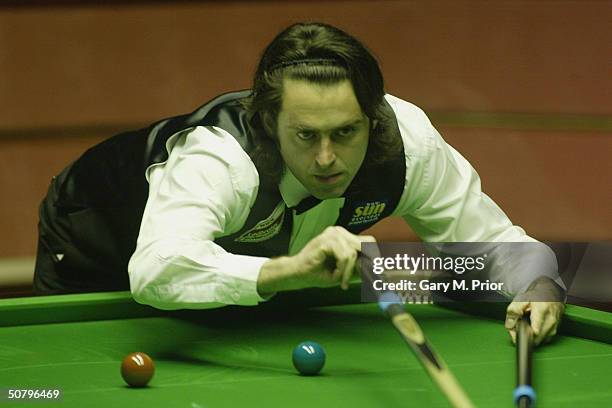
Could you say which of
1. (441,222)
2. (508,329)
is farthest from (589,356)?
(441,222)

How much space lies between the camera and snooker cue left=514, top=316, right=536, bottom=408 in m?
1.89

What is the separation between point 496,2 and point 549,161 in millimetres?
680

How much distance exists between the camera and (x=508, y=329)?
8.29 feet

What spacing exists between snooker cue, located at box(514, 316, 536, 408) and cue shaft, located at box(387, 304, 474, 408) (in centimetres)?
9

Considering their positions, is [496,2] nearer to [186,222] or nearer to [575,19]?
[575,19]

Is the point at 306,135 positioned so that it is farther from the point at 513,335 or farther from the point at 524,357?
the point at 524,357

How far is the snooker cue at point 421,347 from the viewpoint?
1.87 meters

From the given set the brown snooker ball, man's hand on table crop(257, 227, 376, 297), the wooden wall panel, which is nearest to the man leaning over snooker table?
man's hand on table crop(257, 227, 376, 297)

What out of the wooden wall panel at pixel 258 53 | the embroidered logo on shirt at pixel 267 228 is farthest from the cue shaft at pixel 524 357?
the wooden wall panel at pixel 258 53

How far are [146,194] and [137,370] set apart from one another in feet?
3.31

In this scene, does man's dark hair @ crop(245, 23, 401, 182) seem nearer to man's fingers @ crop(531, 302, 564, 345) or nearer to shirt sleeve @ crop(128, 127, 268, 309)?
shirt sleeve @ crop(128, 127, 268, 309)

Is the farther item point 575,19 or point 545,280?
point 575,19

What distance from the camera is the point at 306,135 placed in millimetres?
2676

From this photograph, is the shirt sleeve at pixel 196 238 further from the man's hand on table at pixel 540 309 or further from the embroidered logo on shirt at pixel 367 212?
the man's hand on table at pixel 540 309
